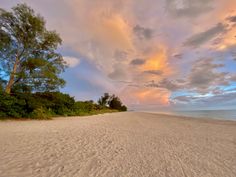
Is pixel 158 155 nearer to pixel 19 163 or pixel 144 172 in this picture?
pixel 144 172

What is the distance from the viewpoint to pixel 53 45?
18.1m

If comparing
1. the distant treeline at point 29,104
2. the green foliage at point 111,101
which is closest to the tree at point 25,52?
the distant treeline at point 29,104

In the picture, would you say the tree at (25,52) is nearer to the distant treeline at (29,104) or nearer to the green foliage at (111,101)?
the distant treeline at (29,104)

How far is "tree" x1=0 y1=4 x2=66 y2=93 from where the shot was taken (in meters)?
15.8

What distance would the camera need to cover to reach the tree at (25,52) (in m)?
15.8

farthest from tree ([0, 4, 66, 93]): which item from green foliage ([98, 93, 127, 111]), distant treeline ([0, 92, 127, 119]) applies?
green foliage ([98, 93, 127, 111])

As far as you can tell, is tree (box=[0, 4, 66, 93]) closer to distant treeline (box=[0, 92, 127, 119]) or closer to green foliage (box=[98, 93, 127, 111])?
distant treeline (box=[0, 92, 127, 119])

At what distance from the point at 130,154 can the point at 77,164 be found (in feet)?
5.89

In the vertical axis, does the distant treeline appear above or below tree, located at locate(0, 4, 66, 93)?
below

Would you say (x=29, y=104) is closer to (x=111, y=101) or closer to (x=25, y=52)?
(x=25, y=52)

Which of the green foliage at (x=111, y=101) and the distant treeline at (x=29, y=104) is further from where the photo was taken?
the green foliage at (x=111, y=101)

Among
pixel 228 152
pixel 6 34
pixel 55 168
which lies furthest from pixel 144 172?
pixel 6 34

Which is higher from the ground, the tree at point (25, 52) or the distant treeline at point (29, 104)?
the tree at point (25, 52)

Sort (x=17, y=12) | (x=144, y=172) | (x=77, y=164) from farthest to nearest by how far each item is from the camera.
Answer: (x=17, y=12)
(x=77, y=164)
(x=144, y=172)
